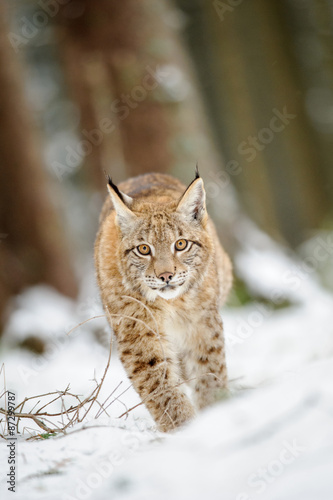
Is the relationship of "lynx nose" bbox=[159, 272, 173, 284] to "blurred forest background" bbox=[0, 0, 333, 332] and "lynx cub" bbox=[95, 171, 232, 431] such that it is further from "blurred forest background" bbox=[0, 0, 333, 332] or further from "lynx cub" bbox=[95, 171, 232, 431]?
"blurred forest background" bbox=[0, 0, 333, 332]

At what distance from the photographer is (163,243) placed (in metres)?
4.23

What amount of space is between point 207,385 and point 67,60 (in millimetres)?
6871

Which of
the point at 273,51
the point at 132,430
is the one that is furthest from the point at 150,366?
the point at 273,51

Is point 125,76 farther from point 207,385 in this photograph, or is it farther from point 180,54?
point 207,385

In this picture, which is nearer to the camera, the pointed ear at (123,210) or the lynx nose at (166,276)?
the lynx nose at (166,276)

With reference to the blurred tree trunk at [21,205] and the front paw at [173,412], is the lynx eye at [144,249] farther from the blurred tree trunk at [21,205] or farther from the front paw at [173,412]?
the blurred tree trunk at [21,205]

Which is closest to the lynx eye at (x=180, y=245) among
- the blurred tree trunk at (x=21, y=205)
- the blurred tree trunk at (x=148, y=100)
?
the blurred tree trunk at (x=148, y=100)

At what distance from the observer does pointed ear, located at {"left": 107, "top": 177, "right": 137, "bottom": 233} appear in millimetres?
4297

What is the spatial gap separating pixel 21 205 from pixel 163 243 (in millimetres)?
5645

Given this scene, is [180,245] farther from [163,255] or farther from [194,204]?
[194,204]

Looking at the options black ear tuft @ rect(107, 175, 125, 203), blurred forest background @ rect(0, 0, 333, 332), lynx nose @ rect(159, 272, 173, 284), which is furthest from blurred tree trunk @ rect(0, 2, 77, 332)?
lynx nose @ rect(159, 272, 173, 284)

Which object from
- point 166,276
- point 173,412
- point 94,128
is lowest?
point 173,412

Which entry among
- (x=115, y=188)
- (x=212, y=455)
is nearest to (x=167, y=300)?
(x=115, y=188)

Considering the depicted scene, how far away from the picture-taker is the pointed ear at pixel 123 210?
4.30 m
